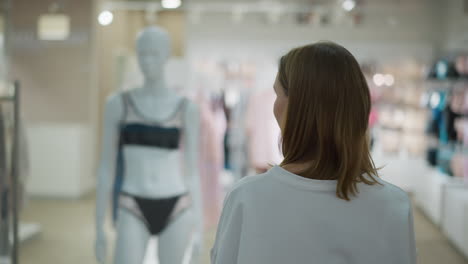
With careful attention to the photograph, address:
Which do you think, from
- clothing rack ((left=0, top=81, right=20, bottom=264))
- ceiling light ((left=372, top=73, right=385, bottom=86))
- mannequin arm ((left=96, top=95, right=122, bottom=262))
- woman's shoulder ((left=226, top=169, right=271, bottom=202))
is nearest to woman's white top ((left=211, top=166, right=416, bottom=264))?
woman's shoulder ((left=226, top=169, right=271, bottom=202))

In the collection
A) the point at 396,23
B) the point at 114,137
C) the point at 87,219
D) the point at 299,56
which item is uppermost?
the point at 396,23

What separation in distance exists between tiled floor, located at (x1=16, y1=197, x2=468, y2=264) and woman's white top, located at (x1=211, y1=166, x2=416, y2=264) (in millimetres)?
1292

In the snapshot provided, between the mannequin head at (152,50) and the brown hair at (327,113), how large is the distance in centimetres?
130

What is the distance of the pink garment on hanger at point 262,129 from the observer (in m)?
4.85

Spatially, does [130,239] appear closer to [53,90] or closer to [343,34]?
[53,90]

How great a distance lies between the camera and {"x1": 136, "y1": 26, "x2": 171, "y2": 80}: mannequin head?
2125 millimetres

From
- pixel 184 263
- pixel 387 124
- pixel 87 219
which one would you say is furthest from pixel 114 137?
pixel 387 124

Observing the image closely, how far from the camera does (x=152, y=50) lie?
2.13 metres

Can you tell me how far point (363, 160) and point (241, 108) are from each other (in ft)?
14.4

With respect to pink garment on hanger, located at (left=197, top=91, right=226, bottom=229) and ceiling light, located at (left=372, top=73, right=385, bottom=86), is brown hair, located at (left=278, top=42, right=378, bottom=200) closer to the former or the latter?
pink garment on hanger, located at (left=197, top=91, right=226, bottom=229)

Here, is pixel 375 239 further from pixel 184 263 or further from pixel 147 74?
pixel 147 74

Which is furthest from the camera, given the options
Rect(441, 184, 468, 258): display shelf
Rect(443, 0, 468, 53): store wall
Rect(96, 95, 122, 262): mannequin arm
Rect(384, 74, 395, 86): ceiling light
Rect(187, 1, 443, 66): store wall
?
Rect(384, 74, 395, 86): ceiling light

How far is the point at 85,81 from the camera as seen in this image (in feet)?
12.1

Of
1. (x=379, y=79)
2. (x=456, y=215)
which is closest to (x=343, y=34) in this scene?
(x=379, y=79)
